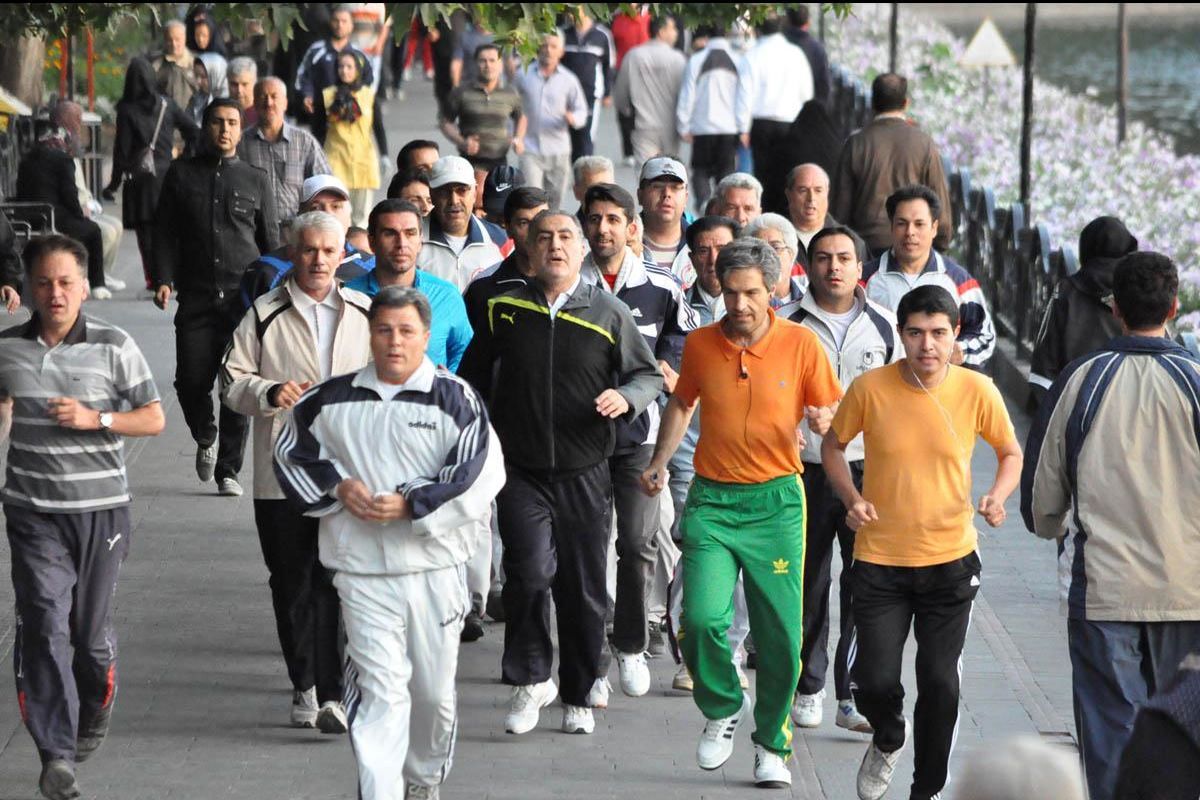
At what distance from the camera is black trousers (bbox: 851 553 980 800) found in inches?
284

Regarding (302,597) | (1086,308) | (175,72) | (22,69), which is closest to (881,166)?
(1086,308)

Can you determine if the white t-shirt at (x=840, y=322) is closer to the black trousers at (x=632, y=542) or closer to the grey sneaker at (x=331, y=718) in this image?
the black trousers at (x=632, y=542)

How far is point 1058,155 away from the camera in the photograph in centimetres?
2073

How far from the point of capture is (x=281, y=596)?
8.20 meters

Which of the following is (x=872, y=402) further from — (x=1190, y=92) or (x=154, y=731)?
(x=1190, y=92)

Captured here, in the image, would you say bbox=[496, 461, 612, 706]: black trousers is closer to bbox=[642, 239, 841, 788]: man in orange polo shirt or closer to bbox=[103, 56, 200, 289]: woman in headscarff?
bbox=[642, 239, 841, 788]: man in orange polo shirt

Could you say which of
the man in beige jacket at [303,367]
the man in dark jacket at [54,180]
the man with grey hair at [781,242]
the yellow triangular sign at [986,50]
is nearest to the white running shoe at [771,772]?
the man in beige jacket at [303,367]

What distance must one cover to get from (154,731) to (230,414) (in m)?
3.60

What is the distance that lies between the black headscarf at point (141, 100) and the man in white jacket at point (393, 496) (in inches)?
488

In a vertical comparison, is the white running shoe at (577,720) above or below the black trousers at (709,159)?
below

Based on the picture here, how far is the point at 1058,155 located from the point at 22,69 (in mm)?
9295

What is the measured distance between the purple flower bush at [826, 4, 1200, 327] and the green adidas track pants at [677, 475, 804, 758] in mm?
5850

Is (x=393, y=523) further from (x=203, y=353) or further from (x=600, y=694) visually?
(x=203, y=353)

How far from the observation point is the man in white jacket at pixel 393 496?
6965 mm
